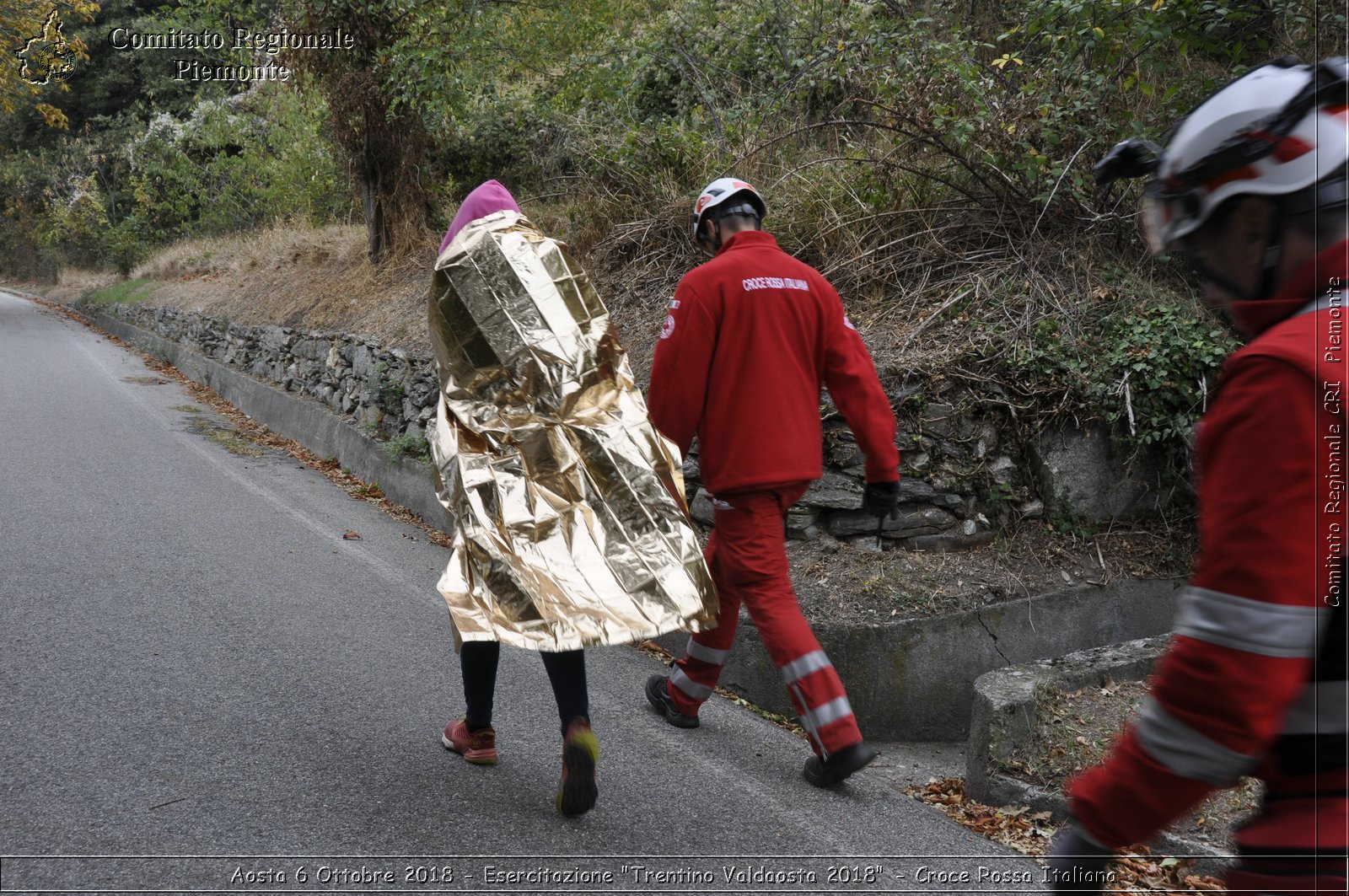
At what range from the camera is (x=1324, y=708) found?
59.2 inches

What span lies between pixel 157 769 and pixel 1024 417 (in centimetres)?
486

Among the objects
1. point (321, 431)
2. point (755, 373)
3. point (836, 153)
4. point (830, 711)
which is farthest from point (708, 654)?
point (321, 431)

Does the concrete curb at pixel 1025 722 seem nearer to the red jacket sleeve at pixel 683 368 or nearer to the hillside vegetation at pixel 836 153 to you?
the red jacket sleeve at pixel 683 368

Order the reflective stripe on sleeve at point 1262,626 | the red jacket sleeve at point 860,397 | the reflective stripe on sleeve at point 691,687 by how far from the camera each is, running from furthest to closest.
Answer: the reflective stripe on sleeve at point 691,687 < the red jacket sleeve at point 860,397 < the reflective stripe on sleeve at point 1262,626

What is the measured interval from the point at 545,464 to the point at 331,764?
1458 millimetres

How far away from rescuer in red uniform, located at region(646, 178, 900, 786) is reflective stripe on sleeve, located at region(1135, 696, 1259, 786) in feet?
7.56

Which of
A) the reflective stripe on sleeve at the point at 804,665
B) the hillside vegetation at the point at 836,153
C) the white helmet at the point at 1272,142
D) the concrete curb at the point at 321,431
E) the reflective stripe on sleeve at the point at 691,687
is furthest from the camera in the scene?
the concrete curb at the point at 321,431

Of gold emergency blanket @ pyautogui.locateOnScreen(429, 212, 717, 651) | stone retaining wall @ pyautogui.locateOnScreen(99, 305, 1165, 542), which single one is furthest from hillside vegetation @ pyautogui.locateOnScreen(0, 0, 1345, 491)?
gold emergency blanket @ pyautogui.locateOnScreen(429, 212, 717, 651)

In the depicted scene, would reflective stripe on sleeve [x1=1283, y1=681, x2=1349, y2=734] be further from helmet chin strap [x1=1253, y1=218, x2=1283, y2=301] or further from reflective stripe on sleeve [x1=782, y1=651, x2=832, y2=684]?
reflective stripe on sleeve [x1=782, y1=651, x2=832, y2=684]

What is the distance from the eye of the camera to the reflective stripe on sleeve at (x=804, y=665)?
12.5ft

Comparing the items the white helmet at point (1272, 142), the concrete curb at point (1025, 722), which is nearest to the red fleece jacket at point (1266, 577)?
the white helmet at point (1272, 142)

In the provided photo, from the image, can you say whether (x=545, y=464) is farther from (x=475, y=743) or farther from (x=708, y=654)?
(x=708, y=654)

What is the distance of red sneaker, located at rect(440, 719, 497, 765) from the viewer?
382cm

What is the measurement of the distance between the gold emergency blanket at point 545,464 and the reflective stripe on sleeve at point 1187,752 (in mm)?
1845
